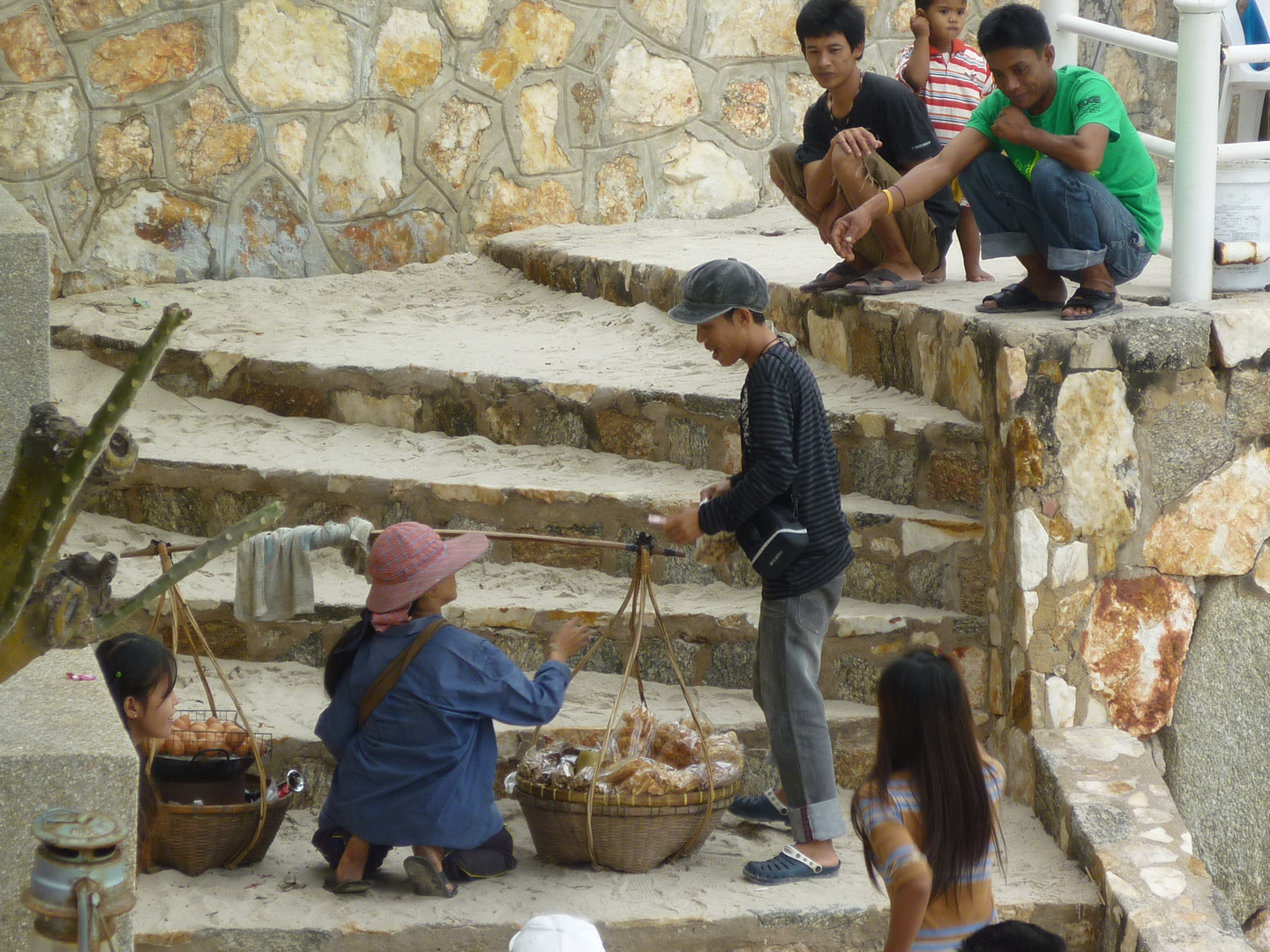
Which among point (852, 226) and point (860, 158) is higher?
point (860, 158)

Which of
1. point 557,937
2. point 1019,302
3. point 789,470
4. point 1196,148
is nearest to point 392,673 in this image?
point 789,470

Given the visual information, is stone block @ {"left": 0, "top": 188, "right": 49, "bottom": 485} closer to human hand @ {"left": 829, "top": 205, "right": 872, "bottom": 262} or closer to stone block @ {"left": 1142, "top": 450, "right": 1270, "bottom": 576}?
human hand @ {"left": 829, "top": 205, "right": 872, "bottom": 262}

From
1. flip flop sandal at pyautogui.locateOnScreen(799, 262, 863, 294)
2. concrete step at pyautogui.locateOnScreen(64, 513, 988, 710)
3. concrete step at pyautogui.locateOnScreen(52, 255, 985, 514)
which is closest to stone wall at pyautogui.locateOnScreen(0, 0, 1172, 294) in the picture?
concrete step at pyautogui.locateOnScreen(52, 255, 985, 514)

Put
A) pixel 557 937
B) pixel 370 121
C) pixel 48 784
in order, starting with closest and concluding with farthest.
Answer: pixel 557 937 → pixel 48 784 → pixel 370 121

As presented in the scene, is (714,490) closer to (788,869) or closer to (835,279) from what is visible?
(788,869)

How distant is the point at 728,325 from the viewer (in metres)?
3.17

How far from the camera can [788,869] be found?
10.6 ft

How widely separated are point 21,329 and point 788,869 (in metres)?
2.13

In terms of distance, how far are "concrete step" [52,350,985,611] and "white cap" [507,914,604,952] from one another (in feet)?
7.18

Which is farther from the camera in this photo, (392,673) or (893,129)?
(893,129)

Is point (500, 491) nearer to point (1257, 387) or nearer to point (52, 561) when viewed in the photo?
point (1257, 387)

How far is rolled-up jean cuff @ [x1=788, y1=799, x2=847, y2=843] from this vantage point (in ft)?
10.6

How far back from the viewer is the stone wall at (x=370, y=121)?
5590 mm

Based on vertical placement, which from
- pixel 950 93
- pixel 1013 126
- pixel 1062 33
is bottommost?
pixel 1013 126
